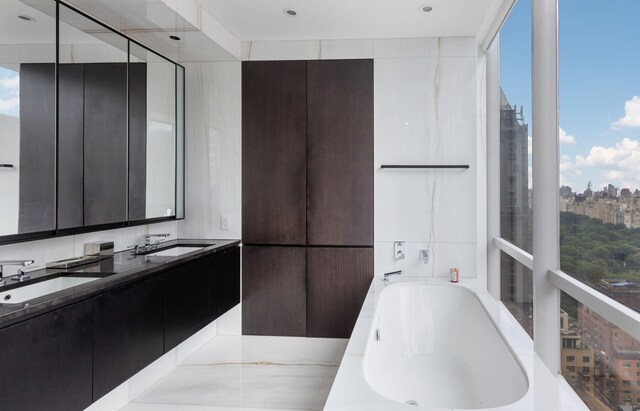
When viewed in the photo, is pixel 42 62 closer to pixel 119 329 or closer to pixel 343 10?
pixel 119 329

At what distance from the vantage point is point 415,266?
3479mm

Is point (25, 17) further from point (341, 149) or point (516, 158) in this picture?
point (516, 158)

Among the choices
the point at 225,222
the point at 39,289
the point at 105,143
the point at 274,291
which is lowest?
the point at 274,291

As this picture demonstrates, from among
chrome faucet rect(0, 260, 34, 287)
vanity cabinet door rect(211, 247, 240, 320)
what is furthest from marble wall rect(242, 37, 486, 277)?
chrome faucet rect(0, 260, 34, 287)

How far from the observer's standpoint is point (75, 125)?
2.33m

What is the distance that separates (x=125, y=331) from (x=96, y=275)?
1.06 ft

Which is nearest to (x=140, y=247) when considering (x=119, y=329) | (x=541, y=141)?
(x=119, y=329)

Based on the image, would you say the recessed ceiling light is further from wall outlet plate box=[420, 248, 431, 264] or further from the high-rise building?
wall outlet plate box=[420, 248, 431, 264]

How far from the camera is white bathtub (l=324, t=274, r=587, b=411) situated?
4.88 ft

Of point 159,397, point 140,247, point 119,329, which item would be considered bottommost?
point 159,397

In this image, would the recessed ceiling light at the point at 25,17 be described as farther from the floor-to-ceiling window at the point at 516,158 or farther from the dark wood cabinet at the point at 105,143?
the floor-to-ceiling window at the point at 516,158

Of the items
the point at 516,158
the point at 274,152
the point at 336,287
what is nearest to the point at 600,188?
the point at 516,158

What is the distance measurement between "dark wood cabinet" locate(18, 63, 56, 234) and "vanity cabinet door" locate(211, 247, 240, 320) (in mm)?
1275

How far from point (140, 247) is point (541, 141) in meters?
→ 2.68
